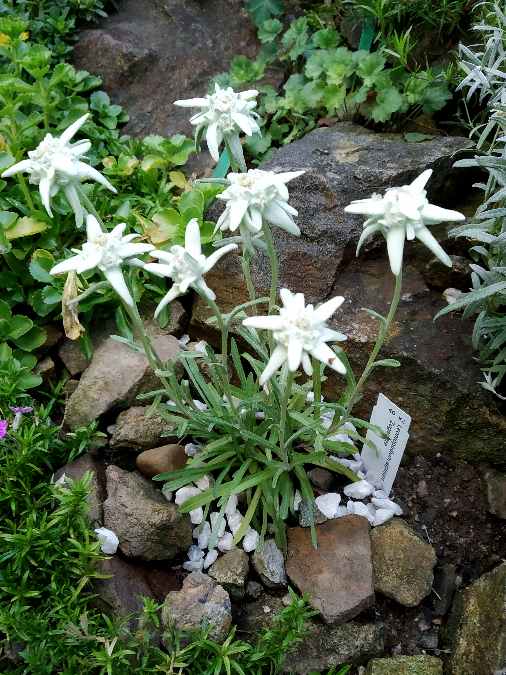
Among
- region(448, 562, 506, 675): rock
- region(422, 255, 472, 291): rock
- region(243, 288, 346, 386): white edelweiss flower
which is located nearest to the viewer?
region(243, 288, 346, 386): white edelweiss flower

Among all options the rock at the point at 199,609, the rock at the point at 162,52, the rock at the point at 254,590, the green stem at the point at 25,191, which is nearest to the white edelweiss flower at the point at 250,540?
the rock at the point at 254,590

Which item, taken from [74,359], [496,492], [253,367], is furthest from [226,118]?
[496,492]

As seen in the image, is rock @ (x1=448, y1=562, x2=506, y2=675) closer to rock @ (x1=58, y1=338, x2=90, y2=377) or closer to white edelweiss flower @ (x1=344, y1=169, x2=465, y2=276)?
white edelweiss flower @ (x1=344, y1=169, x2=465, y2=276)

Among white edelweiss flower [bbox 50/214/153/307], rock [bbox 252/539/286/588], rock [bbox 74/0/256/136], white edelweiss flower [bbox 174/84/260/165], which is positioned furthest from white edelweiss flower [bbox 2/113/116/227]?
rock [bbox 74/0/256/136]

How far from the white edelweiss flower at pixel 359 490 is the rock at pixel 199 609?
63 centimetres

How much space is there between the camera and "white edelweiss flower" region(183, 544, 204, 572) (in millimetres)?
2344

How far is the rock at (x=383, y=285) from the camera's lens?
253 cm

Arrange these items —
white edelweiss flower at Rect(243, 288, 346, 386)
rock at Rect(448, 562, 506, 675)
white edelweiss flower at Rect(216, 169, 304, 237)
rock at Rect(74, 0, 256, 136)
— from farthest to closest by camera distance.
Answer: rock at Rect(74, 0, 256, 136)
rock at Rect(448, 562, 506, 675)
white edelweiss flower at Rect(216, 169, 304, 237)
white edelweiss flower at Rect(243, 288, 346, 386)

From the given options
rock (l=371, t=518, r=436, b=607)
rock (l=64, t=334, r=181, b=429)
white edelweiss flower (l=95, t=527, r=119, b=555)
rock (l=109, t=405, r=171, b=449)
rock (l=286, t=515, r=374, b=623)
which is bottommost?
rock (l=371, t=518, r=436, b=607)

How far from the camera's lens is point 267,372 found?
1556mm

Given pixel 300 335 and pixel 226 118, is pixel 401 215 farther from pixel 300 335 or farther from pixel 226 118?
pixel 226 118

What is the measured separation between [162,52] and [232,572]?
329cm

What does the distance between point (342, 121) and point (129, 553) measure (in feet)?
8.09

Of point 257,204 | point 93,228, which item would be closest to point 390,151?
point 257,204
